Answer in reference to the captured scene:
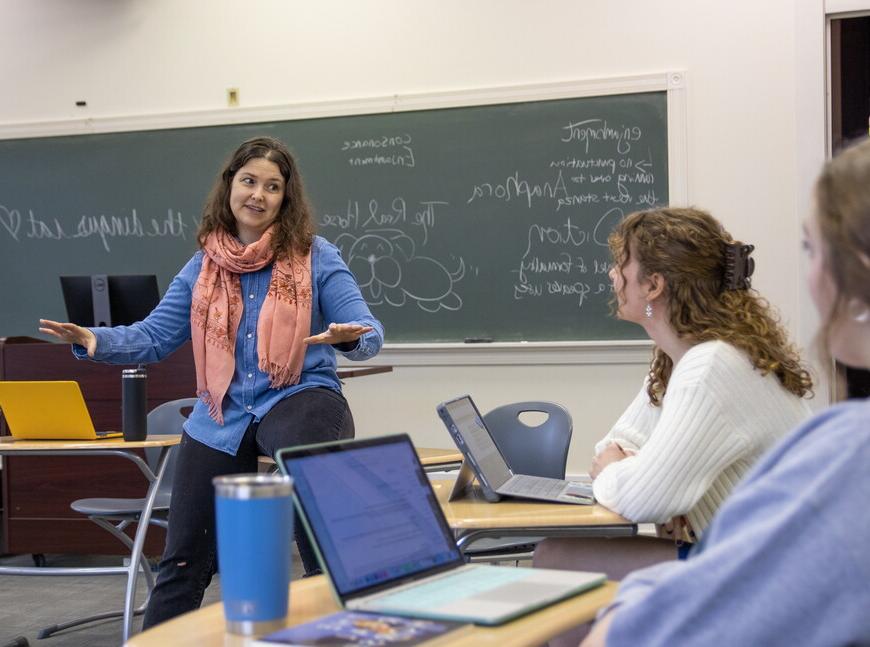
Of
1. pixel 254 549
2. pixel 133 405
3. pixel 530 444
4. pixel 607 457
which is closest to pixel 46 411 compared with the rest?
pixel 133 405

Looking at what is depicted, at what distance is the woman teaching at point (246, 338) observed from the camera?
242 cm

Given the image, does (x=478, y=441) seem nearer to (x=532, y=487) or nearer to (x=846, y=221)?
(x=532, y=487)

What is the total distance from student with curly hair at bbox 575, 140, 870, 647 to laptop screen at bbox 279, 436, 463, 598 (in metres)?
0.33

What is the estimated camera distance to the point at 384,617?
1.11 meters

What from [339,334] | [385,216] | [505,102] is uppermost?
[505,102]

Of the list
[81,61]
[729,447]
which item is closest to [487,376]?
[81,61]

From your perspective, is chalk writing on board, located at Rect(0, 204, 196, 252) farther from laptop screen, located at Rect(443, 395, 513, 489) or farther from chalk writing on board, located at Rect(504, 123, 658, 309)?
laptop screen, located at Rect(443, 395, 513, 489)

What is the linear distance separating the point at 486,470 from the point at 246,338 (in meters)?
0.87

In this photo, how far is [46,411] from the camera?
318 centimetres

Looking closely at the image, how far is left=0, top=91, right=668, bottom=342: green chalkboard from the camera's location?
16.6 ft

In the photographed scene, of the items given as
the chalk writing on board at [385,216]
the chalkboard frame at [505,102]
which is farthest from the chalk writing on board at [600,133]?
the chalk writing on board at [385,216]

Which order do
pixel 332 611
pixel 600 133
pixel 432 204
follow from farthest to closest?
pixel 432 204 → pixel 600 133 → pixel 332 611

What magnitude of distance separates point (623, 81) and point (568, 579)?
4081 mm

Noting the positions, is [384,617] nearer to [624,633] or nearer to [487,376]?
[624,633]
